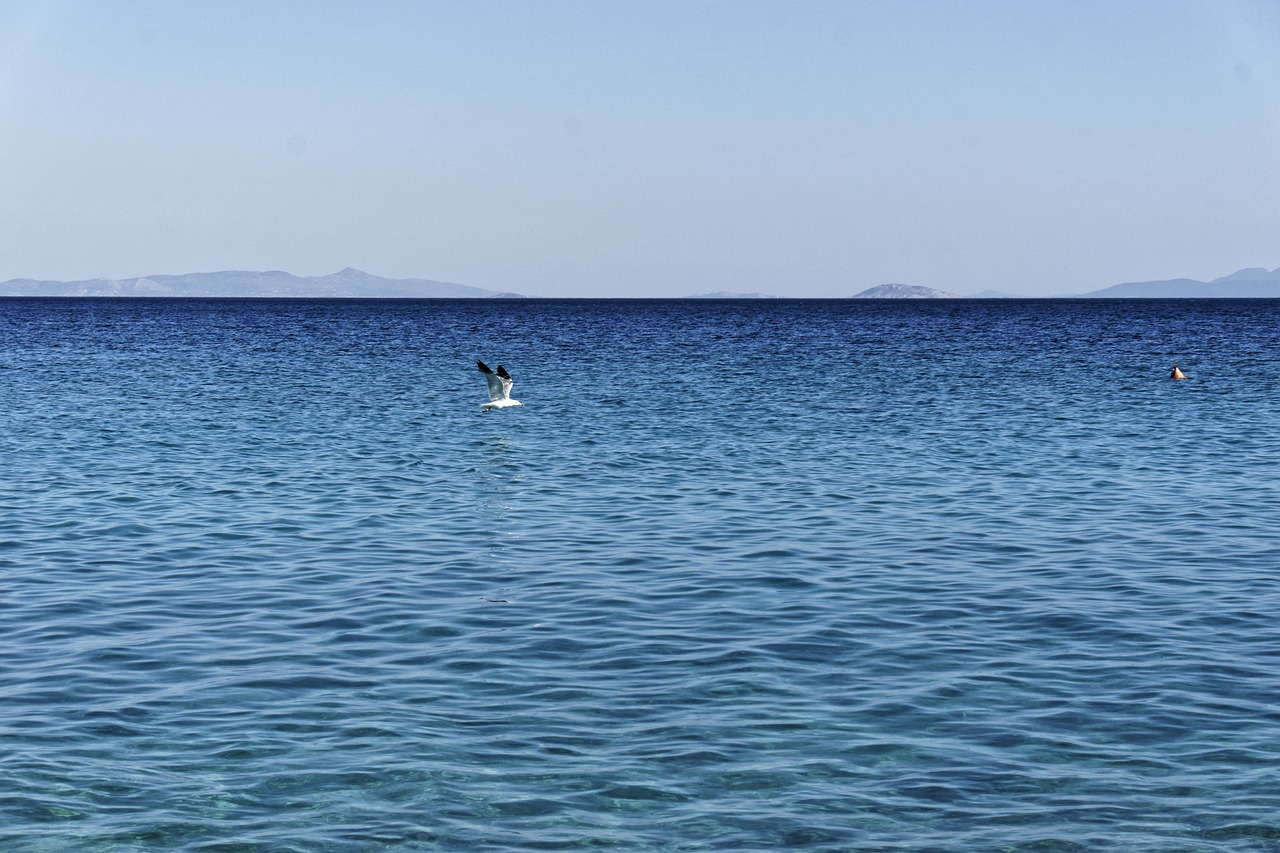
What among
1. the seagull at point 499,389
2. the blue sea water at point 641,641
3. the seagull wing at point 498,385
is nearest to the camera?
the blue sea water at point 641,641

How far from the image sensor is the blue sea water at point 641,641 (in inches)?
457

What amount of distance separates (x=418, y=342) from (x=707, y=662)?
10010cm

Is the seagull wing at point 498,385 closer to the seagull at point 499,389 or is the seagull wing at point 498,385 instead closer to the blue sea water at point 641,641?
the seagull at point 499,389

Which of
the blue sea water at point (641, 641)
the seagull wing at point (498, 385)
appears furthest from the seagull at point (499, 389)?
the blue sea water at point (641, 641)

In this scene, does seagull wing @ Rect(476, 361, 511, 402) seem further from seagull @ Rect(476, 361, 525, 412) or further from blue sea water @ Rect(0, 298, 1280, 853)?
blue sea water @ Rect(0, 298, 1280, 853)

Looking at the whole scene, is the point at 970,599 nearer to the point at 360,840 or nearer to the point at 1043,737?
the point at 1043,737

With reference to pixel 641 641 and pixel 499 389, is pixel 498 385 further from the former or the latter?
pixel 641 641

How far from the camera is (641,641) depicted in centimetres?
1675

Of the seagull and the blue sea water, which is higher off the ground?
the seagull

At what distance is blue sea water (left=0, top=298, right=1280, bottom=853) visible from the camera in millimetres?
11617

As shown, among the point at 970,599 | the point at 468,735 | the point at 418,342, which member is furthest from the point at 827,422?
the point at 418,342

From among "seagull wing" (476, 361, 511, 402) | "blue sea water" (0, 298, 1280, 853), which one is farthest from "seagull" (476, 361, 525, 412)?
"blue sea water" (0, 298, 1280, 853)

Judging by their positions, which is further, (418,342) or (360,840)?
(418,342)

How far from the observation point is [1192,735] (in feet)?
43.7
